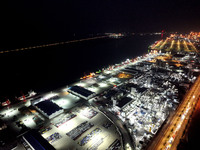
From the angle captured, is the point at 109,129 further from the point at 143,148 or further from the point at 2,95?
the point at 2,95

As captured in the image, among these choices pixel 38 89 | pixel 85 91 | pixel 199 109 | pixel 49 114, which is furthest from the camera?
pixel 38 89

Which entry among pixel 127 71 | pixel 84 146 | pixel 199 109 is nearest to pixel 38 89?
pixel 84 146

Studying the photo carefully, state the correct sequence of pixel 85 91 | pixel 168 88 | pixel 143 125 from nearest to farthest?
1. pixel 143 125
2. pixel 85 91
3. pixel 168 88

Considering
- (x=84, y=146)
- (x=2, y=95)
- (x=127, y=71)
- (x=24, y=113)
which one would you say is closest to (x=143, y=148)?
(x=84, y=146)

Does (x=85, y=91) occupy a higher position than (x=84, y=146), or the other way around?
(x=85, y=91)

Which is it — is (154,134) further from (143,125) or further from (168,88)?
(168,88)

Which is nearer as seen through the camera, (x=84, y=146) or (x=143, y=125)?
(x=84, y=146)
